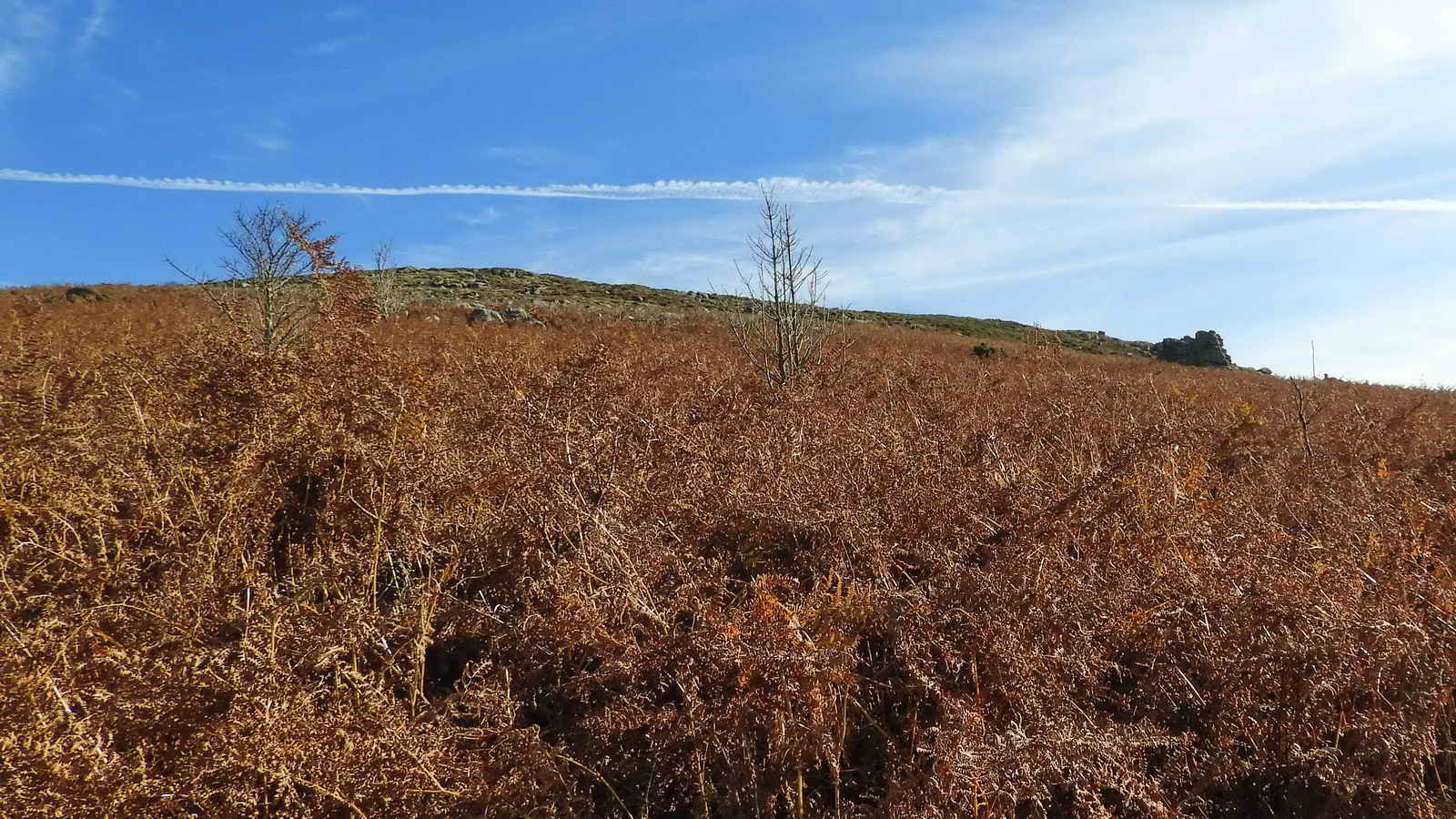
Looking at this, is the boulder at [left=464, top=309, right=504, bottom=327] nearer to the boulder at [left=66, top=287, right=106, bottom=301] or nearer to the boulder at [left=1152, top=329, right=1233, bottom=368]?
the boulder at [left=66, top=287, right=106, bottom=301]

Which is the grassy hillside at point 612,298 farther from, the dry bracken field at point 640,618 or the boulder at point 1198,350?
the dry bracken field at point 640,618

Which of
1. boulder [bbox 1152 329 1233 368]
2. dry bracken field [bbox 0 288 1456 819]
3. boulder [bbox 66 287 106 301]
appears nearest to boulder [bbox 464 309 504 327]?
boulder [bbox 66 287 106 301]

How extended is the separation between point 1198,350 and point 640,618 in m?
35.3

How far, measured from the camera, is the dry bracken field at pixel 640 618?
1.99 metres

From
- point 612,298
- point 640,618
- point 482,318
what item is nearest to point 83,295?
point 482,318

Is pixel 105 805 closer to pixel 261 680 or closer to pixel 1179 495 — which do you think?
pixel 261 680

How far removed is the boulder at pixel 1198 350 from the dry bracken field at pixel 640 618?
101 feet

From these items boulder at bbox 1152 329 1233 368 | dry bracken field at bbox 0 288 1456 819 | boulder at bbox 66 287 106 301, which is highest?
boulder at bbox 66 287 106 301

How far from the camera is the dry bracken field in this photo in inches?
78.2

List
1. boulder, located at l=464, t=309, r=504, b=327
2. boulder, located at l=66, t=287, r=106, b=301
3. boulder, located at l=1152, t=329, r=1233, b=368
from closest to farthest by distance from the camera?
→ boulder, located at l=464, t=309, r=504, b=327, boulder, located at l=66, t=287, r=106, b=301, boulder, located at l=1152, t=329, r=1233, b=368

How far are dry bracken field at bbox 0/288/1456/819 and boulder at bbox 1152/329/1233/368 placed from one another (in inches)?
1210

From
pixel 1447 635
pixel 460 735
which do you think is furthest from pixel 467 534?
pixel 1447 635

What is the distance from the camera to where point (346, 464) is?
316cm

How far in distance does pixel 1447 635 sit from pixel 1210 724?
2.82 feet
